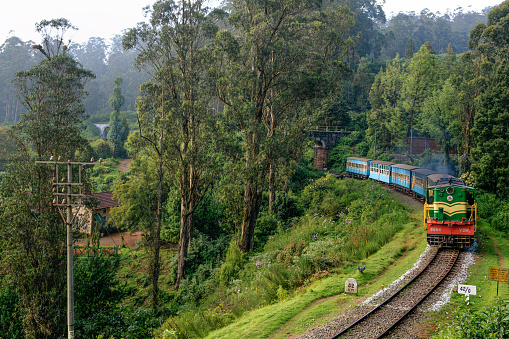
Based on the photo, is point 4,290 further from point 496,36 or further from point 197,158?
point 496,36

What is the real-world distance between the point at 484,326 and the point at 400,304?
326 cm

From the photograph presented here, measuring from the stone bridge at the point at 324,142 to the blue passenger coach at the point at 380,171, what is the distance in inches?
441

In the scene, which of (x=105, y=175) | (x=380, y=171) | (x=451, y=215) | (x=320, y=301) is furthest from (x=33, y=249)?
(x=105, y=175)

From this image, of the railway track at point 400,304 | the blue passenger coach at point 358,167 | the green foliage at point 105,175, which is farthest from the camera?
the green foliage at point 105,175

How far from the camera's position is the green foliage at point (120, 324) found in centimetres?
1770

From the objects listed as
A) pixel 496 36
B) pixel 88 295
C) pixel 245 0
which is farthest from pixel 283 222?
pixel 496 36

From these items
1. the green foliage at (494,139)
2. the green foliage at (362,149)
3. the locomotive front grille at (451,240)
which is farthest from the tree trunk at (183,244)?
the green foliage at (362,149)

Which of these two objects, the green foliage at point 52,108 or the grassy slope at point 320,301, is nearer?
the grassy slope at point 320,301

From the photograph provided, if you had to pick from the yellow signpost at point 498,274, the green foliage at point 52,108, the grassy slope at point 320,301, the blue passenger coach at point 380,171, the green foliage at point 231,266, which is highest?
the green foliage at point 52,108

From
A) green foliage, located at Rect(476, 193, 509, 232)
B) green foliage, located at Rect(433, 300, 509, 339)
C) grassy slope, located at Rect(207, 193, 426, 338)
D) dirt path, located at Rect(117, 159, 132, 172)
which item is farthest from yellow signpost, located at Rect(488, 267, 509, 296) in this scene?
dirt path, located at Rect(117, 159, 132, 172)

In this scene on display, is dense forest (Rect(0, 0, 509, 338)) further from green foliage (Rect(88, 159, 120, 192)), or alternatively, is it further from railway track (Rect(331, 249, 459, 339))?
green foliage (Rect(88, 159, 120, 192))

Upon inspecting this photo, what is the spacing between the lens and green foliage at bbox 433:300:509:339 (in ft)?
26.8

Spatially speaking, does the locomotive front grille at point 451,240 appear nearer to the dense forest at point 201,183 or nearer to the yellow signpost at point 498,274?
the dense forest at point 201,183

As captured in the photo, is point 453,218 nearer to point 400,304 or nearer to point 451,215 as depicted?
point 451,215
